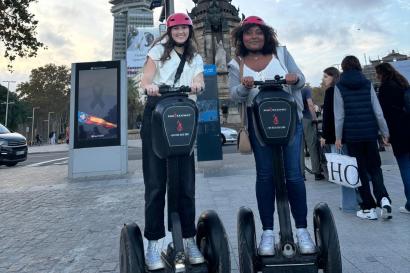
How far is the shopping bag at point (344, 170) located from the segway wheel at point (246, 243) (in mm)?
2261

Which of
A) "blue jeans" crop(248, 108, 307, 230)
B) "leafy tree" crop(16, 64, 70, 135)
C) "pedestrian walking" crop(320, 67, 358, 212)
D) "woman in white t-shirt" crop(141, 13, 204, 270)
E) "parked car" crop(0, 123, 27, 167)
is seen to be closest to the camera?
"woman in white t-shirt" crop(141, 13, 204, 270)

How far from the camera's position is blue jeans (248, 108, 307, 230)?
2.62 m

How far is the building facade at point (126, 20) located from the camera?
138250 mm

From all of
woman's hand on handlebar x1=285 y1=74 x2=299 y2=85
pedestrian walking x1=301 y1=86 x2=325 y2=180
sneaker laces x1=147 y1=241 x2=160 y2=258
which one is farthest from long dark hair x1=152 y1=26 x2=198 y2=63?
pedestrian walking x1=301 y1=86 x2=325 y2=180

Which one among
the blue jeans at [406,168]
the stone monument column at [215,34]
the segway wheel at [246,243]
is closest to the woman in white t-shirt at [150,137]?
the segway wheel at [246,243]

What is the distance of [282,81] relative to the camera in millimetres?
2525

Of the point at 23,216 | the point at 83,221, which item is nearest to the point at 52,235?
the point at 83,221

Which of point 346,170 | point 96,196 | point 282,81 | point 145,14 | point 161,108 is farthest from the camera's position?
point 145,14

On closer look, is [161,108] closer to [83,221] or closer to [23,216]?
[83,221]

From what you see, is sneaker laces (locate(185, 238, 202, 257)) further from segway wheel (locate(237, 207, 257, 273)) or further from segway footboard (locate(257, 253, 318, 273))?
segway footboard (locate(257, 253, 318, 273))

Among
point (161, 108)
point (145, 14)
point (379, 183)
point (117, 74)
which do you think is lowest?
point (379, 183)

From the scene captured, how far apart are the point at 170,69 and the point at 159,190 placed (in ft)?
2.77

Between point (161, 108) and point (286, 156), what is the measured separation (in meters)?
0.93

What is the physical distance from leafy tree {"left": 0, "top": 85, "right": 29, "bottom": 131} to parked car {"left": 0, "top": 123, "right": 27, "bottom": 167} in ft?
205
